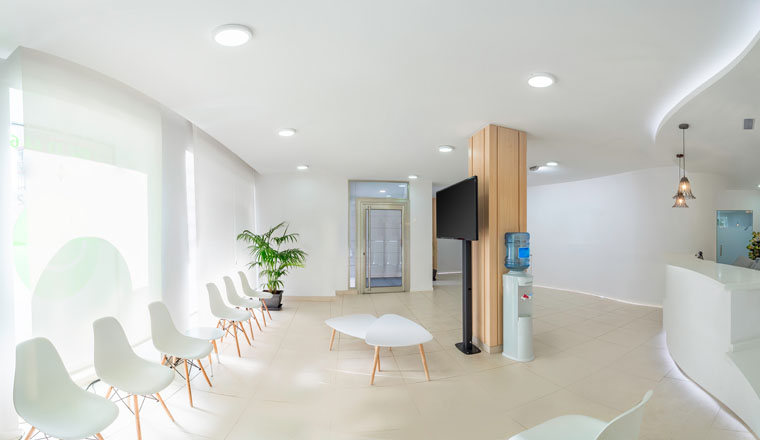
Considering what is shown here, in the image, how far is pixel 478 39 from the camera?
198cm

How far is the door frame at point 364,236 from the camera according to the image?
7461 mm

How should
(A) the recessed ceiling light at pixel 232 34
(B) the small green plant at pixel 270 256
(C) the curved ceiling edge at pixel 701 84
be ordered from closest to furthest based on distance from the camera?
(A) the recessed ceiling light at pixel 232 34
(C) the curved ceiling edge at pixel 701 84
(B) the small green plant at pixel 270 256

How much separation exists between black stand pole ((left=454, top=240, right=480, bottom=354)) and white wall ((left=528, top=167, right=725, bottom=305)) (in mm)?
4487

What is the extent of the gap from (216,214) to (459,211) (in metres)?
3.56

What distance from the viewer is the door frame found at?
24.5 feet

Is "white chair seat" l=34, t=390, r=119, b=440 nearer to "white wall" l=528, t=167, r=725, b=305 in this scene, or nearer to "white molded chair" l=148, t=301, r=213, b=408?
"white molded chair" l=148, t=301, r=213, b=408

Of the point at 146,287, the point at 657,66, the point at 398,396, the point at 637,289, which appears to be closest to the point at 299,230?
the point at 146,287

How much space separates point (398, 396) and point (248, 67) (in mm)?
3030

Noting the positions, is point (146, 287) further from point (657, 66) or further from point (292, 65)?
point (657, 66)

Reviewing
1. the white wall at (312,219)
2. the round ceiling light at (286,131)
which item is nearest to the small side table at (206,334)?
the round ceiling light at (286,131)

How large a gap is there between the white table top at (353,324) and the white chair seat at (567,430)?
2.11 m

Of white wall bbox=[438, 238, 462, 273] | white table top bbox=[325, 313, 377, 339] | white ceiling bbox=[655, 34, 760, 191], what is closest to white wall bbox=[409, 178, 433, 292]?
white wall bbox=[438, 238, 462, 273]

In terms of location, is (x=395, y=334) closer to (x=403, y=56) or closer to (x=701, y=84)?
(x=403, y=56)

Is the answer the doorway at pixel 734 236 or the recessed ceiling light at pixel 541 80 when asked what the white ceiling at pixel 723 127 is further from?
the doorway at pixel 734 236
